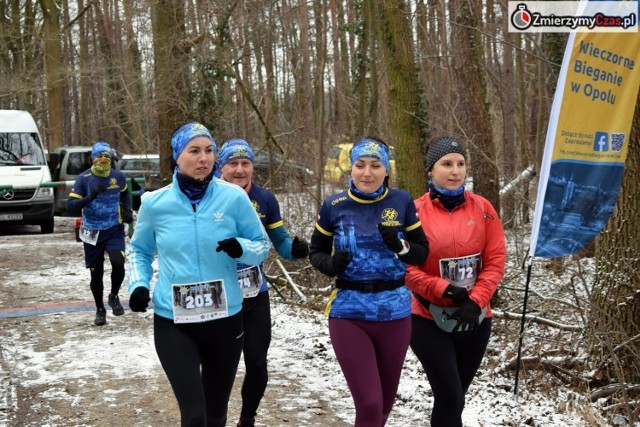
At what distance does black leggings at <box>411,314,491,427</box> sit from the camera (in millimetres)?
3943

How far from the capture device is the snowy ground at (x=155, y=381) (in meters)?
5.42

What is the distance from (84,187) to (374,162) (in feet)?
17.2

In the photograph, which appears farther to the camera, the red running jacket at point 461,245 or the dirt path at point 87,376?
the dirt path at point 87,376

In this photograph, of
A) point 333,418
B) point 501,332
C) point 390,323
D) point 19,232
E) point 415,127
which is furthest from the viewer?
point 19,232

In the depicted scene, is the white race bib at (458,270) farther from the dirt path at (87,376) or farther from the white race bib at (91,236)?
the white race bib at (91,236)

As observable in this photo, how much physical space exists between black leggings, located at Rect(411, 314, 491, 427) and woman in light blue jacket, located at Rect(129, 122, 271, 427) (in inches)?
38.7

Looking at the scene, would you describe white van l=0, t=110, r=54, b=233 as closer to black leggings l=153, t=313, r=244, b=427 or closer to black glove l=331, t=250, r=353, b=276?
black leggings l=153, t=313, r=244, b=427

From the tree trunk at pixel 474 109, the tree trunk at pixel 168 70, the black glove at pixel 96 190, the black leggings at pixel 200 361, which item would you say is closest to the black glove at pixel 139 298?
the black leggings at pixel 200 361

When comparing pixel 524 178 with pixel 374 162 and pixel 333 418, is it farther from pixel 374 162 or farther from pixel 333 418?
pixel 374 162

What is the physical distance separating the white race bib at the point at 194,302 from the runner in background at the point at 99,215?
492 cm

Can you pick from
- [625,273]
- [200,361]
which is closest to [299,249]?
[200,361]

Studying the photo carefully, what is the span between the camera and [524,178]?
37.3ft

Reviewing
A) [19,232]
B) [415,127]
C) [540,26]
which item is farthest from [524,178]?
[19,232]

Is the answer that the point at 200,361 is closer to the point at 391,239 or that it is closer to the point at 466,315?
the point at 391,239
